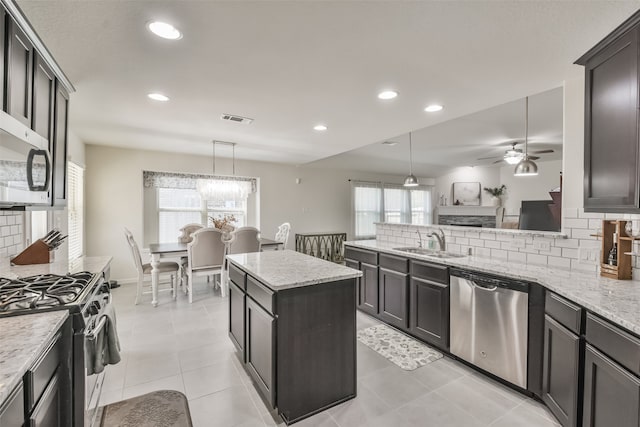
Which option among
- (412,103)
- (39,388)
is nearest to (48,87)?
(39,388)

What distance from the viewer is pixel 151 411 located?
1917mm

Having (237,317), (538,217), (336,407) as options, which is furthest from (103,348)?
(538,217)

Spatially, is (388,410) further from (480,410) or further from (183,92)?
(183,92)

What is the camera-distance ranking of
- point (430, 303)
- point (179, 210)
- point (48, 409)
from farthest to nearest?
1. point (179, 210)
2. point (430, 303)
3. point (48, 409)

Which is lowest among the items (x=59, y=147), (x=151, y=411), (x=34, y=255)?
(x=151, y=411)

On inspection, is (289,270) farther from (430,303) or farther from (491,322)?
(491,322)

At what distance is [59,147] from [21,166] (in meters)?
0.89

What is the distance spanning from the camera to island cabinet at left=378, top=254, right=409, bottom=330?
2.93 meters

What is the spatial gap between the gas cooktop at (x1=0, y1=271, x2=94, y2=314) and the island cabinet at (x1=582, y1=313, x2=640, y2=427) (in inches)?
95.3

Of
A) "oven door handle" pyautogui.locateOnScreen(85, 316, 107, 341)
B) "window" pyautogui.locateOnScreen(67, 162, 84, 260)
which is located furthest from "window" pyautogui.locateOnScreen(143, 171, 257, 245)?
"oven door handle" pyautogui.locateOnScreen(85, 316, 107, 341)

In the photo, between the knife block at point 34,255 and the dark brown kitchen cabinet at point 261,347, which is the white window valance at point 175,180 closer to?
the knife block at point 34,255

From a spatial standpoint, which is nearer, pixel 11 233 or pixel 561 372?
pixel 561 372

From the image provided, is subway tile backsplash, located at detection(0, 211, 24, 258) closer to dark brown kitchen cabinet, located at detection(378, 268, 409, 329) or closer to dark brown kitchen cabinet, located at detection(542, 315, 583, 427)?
dark brown kitchen cabinet, located at detection(378, 268, 409, 329)

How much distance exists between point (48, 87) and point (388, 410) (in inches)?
123
